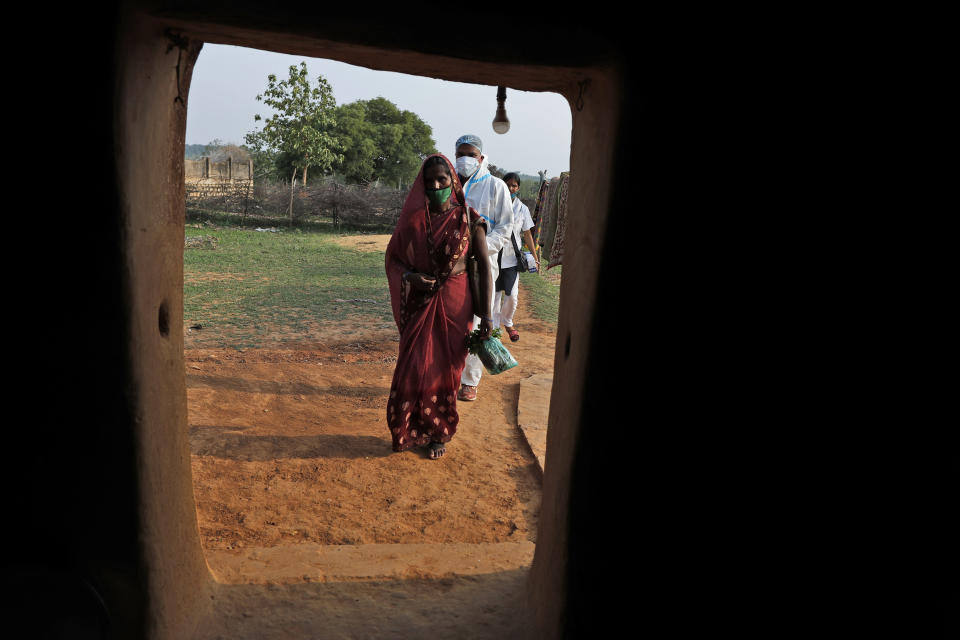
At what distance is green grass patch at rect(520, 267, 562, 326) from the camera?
9045 millimetres

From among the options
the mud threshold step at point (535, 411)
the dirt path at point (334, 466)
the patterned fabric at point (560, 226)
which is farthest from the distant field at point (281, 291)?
the mud threshold step at point (535, 411)

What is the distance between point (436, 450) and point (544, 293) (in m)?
7.39

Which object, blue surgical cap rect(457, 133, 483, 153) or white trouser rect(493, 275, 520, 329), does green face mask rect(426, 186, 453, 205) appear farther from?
white trouser rect(493, 275, 520, 329)

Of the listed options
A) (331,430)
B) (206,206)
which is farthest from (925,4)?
(206,206)

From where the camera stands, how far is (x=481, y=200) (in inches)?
201

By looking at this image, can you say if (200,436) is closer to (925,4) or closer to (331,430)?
(331,430)

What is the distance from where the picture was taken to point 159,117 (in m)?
1.68

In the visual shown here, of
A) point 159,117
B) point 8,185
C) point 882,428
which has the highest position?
point 159,117

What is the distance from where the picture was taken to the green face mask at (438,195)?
367 centimetres

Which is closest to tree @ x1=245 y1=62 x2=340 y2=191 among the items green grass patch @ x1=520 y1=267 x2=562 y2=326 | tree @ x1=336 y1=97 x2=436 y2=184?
tree @ x1=336 y1=97 x2=436 y2=184

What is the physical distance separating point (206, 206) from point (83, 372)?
20535 mm

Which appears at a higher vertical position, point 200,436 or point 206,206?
point 206,206

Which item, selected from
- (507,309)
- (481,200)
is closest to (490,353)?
(481,200)

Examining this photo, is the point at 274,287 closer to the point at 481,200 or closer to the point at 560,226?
the point at 560,226
